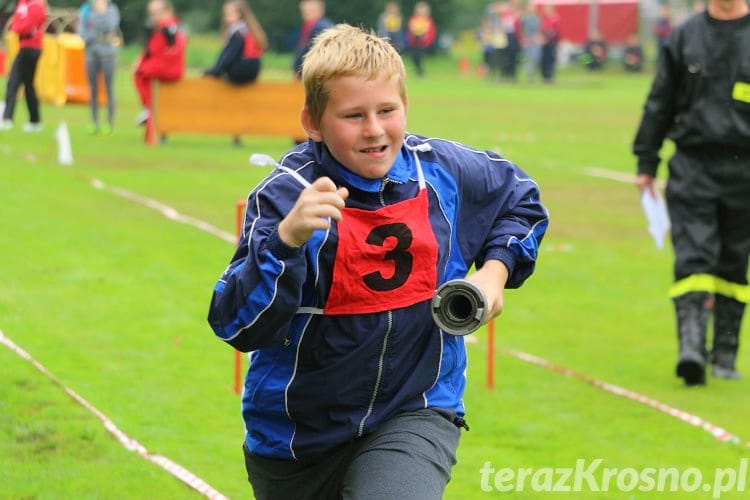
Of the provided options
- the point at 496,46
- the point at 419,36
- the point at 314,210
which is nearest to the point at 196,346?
the point at 314,210

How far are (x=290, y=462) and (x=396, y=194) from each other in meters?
0.80

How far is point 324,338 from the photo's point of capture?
3.89 meters

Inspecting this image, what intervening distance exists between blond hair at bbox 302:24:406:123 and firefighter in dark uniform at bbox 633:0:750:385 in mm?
4569

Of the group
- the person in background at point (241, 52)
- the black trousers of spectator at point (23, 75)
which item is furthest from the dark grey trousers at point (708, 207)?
the black trousers of spectator at point (23, 75)

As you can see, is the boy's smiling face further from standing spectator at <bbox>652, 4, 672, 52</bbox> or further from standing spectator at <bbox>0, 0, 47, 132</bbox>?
standing spectator at <bbox>652, 4, 672, 52</bbox>

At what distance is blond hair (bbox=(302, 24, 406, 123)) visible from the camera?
12.6 ft

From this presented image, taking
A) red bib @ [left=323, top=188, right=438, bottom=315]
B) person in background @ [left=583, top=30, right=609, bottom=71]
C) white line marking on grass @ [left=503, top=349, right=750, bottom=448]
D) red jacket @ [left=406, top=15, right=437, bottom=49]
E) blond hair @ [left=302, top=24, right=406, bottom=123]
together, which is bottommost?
person in background @ [left=583, top=30, right=609, bottom=71]

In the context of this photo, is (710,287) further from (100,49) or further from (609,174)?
(100,49)

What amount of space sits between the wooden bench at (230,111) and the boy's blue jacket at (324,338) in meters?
17.6

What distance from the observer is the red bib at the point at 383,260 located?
388 centimetres

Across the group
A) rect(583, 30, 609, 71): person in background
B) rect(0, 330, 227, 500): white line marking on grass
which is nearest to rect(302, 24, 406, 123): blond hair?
rect(0, 330, 227, 500): white line marking on grass

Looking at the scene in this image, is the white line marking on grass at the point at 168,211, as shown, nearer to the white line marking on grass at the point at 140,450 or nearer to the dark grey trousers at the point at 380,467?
the white line marking on grass at the point at 140,450

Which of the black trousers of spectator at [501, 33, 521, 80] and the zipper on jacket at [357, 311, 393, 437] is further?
the black trousers of spectator at [501, 33, 521, 80]

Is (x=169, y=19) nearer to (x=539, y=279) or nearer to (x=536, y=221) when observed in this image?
(x=539, y=279)
